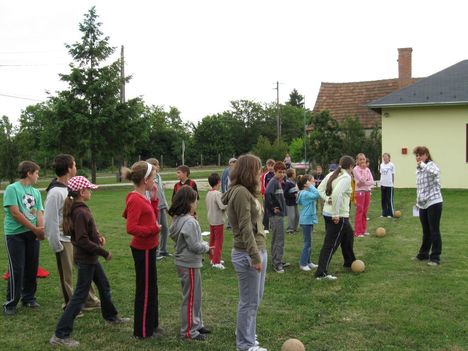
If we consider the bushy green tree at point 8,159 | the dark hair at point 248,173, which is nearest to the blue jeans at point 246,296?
the dark hair at point 248,173

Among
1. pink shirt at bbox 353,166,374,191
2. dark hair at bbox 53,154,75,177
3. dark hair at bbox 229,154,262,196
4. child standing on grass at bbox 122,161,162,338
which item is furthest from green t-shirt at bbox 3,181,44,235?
pink shirt at bbox 353,166,374,191

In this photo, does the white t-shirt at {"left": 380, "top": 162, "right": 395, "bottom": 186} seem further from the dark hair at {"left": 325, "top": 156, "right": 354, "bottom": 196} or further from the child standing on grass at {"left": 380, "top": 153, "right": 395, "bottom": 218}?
the dark hair at {"left": 325, "top": 156, "right": 354, "bottom": 196}

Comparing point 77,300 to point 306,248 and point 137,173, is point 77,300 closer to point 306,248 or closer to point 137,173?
point 137,173

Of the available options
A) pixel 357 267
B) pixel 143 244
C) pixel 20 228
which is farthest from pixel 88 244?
pixel 357 267

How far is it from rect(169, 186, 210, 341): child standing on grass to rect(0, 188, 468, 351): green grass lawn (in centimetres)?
21

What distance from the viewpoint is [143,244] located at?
17.7ft

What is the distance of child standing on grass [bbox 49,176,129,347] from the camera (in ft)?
17.6

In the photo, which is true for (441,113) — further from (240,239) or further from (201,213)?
(240,239)

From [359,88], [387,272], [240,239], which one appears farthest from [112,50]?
[240,239]

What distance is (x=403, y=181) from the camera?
25.2m

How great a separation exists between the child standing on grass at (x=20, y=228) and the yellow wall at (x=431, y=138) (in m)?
21.4

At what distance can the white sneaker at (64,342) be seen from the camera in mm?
5273

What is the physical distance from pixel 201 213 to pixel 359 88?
28.3 metres

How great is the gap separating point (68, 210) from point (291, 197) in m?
6.02
